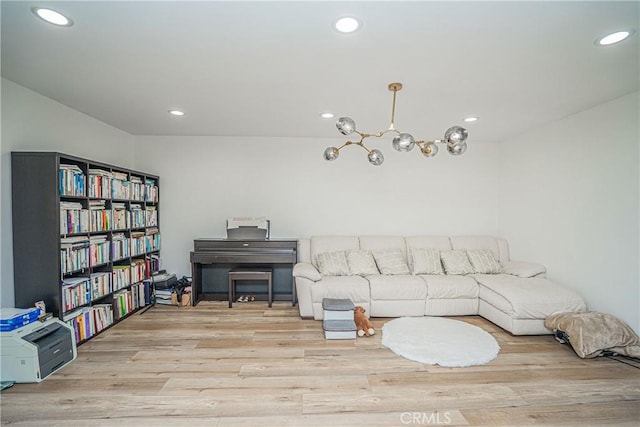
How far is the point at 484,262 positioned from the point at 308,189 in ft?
8.86

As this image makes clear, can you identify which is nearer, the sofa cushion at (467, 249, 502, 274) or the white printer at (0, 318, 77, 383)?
the white printer at (0, 318, 77, 383)

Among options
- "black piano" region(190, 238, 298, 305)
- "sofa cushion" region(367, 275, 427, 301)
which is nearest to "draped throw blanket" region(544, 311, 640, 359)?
"sofa cushion" region(367, 275, 427, 301)

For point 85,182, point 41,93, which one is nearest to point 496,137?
point 85,182

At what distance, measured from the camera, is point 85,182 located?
2.86m

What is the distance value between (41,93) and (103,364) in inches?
101

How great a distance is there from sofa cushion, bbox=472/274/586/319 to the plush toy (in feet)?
4.75

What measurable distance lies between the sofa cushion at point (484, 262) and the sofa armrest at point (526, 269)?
0.14m

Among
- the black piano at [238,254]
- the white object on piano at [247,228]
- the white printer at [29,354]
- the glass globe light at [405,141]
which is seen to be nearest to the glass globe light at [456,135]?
the glass globe light at [405,141]

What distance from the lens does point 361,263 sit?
3824 mm

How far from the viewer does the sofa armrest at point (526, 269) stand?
142 inches

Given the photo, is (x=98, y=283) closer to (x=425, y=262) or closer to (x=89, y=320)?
(x=89, y=320)

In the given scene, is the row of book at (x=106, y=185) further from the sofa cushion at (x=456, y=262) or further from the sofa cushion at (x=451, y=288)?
the sofa cushion at (x=456, y=262)

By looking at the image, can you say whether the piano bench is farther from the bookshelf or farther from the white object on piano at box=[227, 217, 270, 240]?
the bookshelf

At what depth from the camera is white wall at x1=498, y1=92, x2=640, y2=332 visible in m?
2.75
